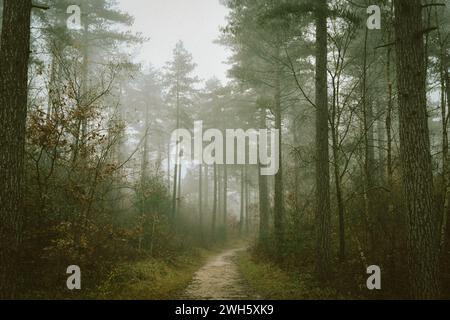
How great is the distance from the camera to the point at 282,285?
9930mm

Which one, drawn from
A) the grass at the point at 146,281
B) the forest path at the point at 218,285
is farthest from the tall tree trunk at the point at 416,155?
the grass at the point at 146,281

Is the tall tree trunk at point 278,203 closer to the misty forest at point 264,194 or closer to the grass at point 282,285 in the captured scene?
the misty forest at point 264,194

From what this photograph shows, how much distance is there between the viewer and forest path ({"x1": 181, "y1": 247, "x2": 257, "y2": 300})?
9344mm

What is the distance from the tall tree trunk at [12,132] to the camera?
19.4 ft

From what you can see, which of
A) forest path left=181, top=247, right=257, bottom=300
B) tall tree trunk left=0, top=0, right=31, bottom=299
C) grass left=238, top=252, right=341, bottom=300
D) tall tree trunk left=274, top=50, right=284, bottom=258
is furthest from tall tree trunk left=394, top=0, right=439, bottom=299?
tall tree trunk left=0, top=0, right=31, bottom=299

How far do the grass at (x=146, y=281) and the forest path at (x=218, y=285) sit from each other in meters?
0.42

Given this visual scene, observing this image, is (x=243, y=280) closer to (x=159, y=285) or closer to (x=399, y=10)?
(x=159, y=285)

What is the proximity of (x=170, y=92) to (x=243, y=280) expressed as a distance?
19.4m

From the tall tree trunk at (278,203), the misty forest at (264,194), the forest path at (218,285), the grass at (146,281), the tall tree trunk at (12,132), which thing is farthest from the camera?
the tall tree trunk at (278,203)

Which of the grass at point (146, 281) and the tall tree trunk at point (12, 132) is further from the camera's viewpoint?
the grass at point (146, 281)

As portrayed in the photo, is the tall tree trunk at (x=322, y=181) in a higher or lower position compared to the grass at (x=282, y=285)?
higher

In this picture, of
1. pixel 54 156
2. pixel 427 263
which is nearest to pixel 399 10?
pixel 427 263

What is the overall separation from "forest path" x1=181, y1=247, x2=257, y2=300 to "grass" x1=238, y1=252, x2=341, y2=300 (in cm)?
42

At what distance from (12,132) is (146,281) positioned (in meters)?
6.68
